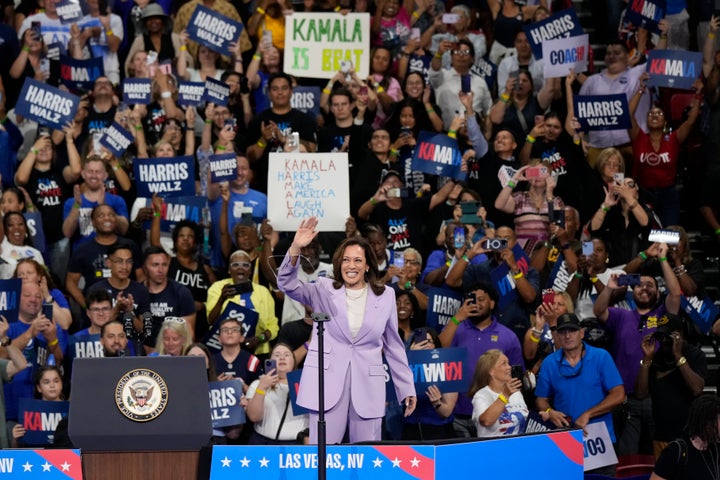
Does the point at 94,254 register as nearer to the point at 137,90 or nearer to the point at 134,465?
the point at 137,90

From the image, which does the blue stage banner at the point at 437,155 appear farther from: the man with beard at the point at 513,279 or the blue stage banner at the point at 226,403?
the blue stage banner at the point at 226,403

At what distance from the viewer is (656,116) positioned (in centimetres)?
1195

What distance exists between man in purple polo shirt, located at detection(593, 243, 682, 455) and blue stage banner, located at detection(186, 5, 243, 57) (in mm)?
4379

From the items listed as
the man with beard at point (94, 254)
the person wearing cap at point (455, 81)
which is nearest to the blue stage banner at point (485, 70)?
the person wearing cap at point (455, 81)

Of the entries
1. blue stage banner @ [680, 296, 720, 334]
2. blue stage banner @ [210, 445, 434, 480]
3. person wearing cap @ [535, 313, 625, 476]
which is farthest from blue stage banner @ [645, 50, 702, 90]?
blue stage banner @ [210, 445, 434, 480]

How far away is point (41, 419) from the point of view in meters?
9.22

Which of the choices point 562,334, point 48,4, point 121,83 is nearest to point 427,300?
point 562,334

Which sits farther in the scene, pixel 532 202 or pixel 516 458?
pixel 532 202

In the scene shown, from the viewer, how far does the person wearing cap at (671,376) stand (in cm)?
948

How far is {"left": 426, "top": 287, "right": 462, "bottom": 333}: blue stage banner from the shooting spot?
33.3ft

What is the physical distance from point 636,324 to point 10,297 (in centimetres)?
434

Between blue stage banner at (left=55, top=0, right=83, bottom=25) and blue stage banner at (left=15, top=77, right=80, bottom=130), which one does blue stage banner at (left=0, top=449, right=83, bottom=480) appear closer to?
blue stage banner at (left=15, top=77, right=80, bottom=130)

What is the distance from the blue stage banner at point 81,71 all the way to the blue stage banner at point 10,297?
3270mm

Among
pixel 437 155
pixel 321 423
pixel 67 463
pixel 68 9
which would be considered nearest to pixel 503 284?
pixel 437 155
